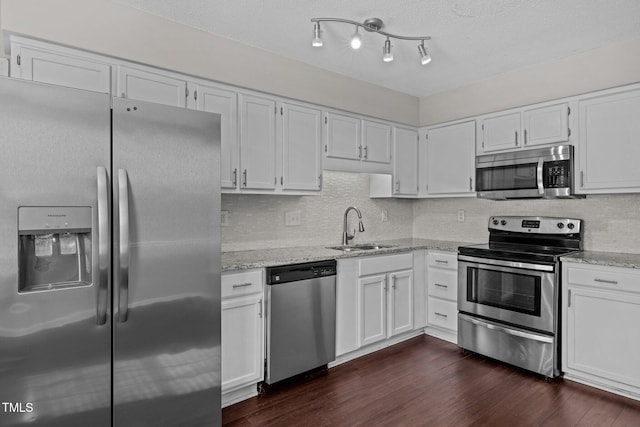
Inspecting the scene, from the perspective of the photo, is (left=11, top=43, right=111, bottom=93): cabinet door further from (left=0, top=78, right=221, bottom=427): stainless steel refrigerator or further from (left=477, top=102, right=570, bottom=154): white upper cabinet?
(left=477, top=102, right=570, bottom=154): white upper cabinet

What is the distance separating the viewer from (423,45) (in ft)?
8.91

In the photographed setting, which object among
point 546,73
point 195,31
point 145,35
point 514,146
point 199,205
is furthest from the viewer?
point 514,146

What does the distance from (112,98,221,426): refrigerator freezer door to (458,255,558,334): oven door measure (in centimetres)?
227

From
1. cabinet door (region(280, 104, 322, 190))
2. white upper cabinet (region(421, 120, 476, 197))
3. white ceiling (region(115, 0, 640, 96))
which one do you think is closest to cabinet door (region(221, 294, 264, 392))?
cabinet door (region(280, 104, 322, 190))

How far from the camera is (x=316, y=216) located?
12.1 feet

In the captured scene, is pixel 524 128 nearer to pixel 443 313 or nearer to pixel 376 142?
pixel 376 142

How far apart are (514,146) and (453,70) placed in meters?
0.89

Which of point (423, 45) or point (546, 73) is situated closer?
point (423, 45)

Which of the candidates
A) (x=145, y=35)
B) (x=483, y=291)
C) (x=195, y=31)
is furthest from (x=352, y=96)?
(x=483, y=291)

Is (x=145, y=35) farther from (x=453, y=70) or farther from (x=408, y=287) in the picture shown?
(x=408, y=287)

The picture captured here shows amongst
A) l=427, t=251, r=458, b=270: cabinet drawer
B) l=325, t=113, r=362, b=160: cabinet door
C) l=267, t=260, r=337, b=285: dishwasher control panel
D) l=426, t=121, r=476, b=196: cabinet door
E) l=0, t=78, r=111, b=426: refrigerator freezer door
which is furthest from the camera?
l=426, t=121, r=476, b=196: cabinet door

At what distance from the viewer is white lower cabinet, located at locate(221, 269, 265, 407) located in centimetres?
242

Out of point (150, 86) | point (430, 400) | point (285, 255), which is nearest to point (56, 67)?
point (150, 86)

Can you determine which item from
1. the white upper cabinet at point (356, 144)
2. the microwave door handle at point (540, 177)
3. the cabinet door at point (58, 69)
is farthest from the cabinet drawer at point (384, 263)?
the cabinet door at point (58, 69)
